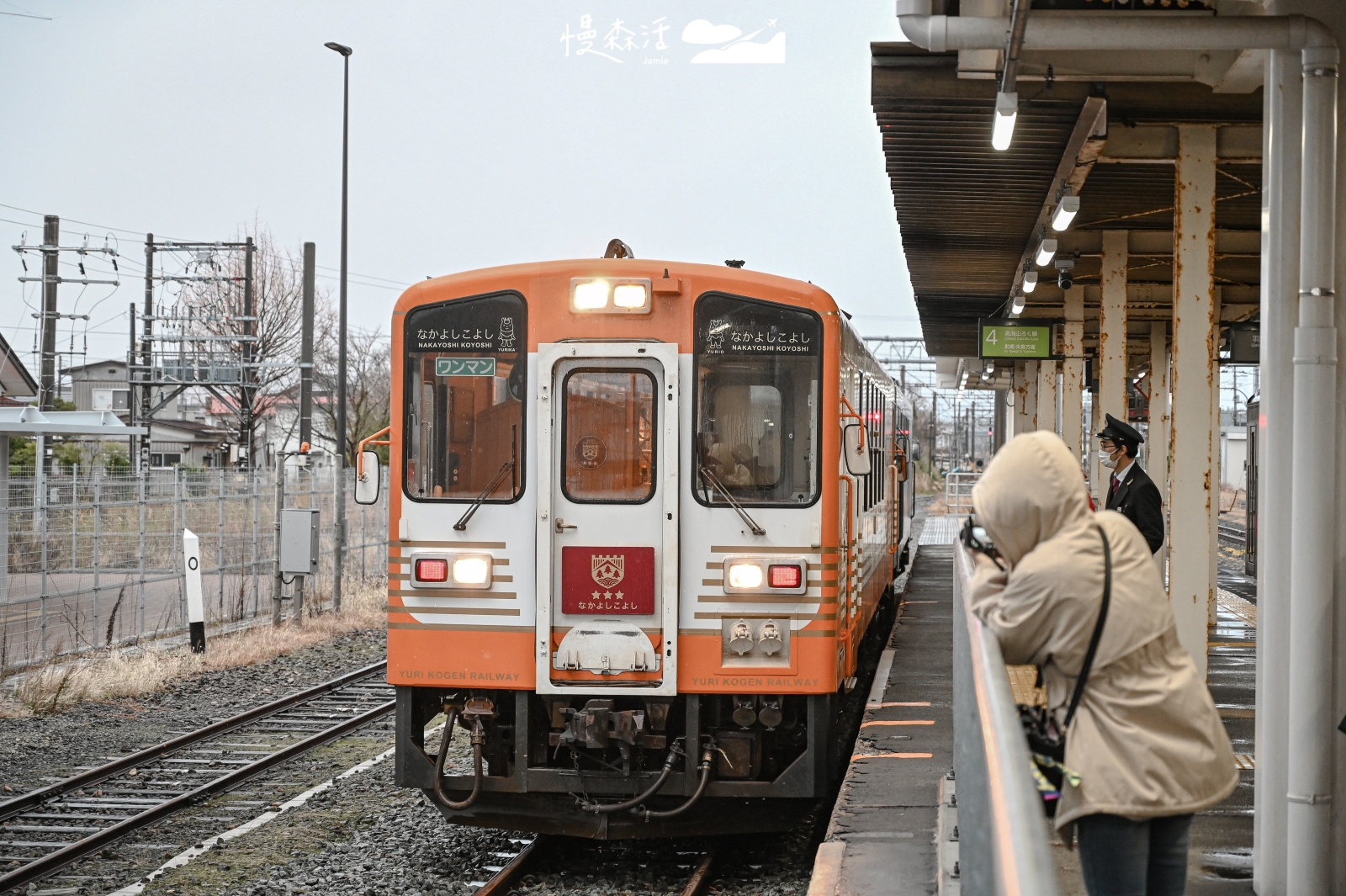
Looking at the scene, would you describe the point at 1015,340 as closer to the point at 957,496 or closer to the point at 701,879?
the point at 701,879

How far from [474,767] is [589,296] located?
8.00 ft

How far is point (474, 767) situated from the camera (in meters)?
6.68

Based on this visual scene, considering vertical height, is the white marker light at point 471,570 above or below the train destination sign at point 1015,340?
below

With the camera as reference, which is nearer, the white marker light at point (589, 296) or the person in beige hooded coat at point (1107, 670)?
the person in beige hooded coat at point (1107, 670)

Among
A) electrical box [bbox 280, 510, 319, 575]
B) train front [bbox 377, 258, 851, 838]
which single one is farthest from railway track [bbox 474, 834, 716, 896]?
electrical box [bbox 280, 510, 319, 575]

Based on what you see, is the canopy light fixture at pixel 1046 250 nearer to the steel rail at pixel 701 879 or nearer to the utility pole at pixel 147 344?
the steel rail at pixel 701 879

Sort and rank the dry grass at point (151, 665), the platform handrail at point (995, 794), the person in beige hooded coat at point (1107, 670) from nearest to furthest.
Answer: the platform handrail at point (995, 794), the person in beige hooded coat at point (1107, 670), the dry grass at point (151, 665)

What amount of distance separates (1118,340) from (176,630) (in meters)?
11.3

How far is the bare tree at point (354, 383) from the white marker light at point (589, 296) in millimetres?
29722

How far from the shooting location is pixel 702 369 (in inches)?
266

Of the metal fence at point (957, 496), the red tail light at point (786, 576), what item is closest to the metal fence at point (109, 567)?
the red tail light at point (786, 576)

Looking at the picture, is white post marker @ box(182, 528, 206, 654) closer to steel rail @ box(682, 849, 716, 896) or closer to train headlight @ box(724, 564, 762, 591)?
steel rail @ box(682, 849, 716, 896)

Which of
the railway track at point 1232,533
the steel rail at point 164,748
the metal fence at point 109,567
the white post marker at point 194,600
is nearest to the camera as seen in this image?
the steel rail at point 164,748

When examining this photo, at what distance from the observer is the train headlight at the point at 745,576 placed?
6668mm
